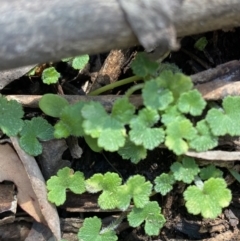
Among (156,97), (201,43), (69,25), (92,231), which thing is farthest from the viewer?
(201,43)

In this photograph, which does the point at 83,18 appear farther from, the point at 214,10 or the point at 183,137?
the point at 183,137

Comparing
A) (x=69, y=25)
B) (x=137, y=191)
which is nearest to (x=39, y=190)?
(x=137, y=191)

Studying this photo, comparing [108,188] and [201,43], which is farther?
[201,43]

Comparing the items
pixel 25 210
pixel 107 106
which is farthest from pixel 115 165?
pixel 25 210

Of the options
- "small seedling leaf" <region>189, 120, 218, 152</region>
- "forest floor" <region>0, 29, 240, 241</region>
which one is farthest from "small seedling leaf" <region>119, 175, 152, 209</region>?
"small seedling leaf" <region>189, 120, 218, 152</region>

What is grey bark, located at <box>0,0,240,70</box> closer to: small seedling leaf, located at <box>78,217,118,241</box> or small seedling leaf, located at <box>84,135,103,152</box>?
small seedling leaf, located at <box>84,135,103,152</box>

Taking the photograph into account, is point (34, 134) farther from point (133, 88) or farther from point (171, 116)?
point (171, 116)

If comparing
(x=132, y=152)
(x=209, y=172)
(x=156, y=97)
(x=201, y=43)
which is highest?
(x=156, y=97)
